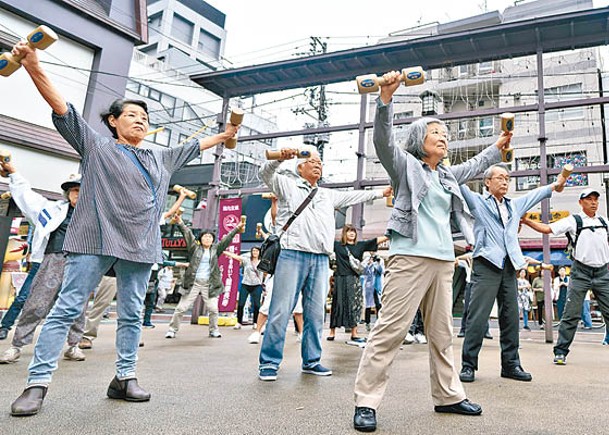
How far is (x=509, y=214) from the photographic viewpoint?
12.7 ft

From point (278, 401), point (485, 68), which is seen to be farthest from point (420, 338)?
point (485, 68)

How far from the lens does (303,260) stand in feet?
11.7

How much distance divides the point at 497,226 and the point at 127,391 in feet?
10.3


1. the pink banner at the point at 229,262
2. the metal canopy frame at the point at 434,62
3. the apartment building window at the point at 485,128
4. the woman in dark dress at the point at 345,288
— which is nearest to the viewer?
the woman in dark dress at the point at 345,288

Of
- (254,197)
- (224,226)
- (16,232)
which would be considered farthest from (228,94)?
(254,197)

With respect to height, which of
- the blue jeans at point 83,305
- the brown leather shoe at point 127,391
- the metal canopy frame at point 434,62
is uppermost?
the metal canopy frame at point 434,62

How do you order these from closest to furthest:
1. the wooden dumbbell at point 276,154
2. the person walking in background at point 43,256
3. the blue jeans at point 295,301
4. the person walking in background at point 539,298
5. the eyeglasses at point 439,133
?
1. the eyeglasses at point 439,133
2. the wooden dumbbell at point 276,154
3. the blue jeans at point 295,301
4. the person walking in background at point 43,256
5. the person walking in background at point 539,298

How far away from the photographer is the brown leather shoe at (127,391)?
2.45 meters

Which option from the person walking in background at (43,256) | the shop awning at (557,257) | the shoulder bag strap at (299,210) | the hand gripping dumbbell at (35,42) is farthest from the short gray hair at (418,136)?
the shop awning at (557,257)

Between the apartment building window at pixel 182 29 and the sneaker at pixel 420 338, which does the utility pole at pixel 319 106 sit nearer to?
the sneaker at pixel 420 338

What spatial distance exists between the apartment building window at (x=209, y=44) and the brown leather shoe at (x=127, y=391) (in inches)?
1539

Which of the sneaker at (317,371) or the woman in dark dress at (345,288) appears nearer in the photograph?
the sneaker at (317,371)

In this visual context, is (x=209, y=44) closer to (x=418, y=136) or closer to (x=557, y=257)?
(x=557, y=257)

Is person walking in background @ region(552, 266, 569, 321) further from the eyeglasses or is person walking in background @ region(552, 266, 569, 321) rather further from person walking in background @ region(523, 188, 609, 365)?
the eyeglasses
